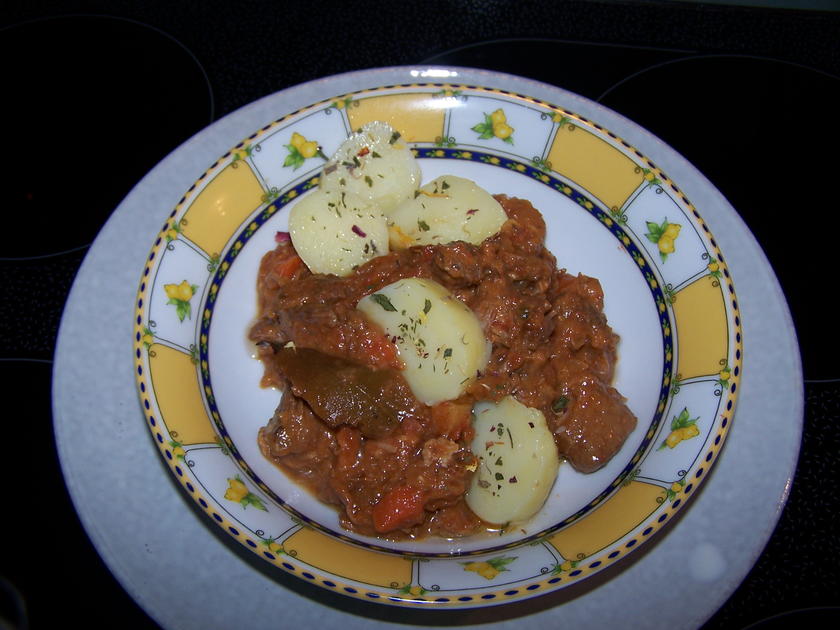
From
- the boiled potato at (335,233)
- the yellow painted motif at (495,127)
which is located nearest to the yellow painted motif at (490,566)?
the boiled potato at (335,233)

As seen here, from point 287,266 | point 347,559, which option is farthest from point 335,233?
point 347,559

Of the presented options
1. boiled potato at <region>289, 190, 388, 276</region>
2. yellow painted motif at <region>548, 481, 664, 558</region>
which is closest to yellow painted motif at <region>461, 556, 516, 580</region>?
yellow painted motif at <region>548, 481, 664, 558</region>

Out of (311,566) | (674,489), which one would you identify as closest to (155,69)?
(311,566)

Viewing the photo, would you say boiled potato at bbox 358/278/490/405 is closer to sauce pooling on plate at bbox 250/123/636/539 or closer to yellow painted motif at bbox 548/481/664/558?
sauce pooling on plate at bbox 250/123/636/539

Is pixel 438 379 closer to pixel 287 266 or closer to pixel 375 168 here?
pixel 287 266

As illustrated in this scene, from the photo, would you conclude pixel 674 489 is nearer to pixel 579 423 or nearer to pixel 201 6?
pixel 579 423

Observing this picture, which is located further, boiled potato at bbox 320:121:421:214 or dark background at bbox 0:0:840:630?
boiled potato at bbox 320:121:421:214

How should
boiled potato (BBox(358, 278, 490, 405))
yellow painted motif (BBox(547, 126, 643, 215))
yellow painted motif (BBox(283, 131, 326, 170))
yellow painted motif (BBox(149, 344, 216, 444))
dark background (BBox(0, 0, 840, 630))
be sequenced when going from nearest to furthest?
yellow painted motif (BBox(149, 344, 216, 444)) < boiled potato (BBox(358, 278, 490, 405)) < dark background (BBox(0, 0, 840, 630)) < yellow painted motif (BBox(547, 126, 643, 215)) < yellow painted motif (BBox(283, 131, 326, 170))
